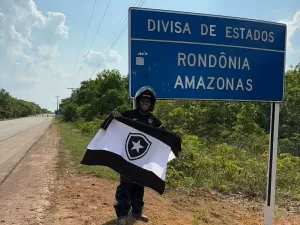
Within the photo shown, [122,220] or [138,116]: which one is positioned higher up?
[138,116]

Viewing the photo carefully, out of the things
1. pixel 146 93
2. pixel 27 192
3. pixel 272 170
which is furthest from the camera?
pixel 27 192

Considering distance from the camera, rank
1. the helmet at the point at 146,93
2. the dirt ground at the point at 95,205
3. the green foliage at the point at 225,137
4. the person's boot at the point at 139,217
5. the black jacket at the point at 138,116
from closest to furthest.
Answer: the helmet at the point at 146,93
the black jacket at the point at 138,116
the person's boot at the point at 139,217
the dirt ground at the point at 95,205
the green foliage at the point at 225,137

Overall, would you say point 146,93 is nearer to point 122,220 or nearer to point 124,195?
point 124,195

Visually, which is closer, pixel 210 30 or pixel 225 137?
pixel 210 30

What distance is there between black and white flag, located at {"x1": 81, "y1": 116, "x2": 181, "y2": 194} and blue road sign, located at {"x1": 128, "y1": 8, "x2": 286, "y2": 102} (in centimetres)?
43

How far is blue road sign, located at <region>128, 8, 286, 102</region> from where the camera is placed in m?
3.68

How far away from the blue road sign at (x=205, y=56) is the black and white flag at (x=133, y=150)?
1.40 ft

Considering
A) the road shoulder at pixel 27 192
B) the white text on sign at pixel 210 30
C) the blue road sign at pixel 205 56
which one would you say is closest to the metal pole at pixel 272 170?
the blue road sign at pixel 205 56

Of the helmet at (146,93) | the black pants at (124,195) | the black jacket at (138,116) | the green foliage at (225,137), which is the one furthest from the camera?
the green foliage at (225,137)

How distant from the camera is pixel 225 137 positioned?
15609 mm

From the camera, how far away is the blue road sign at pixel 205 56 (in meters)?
3.68

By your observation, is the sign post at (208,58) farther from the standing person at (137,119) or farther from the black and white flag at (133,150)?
the black and white flag at (133,150)

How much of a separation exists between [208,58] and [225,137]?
12291 millimetres

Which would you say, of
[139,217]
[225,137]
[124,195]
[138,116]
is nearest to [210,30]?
[138,116]
